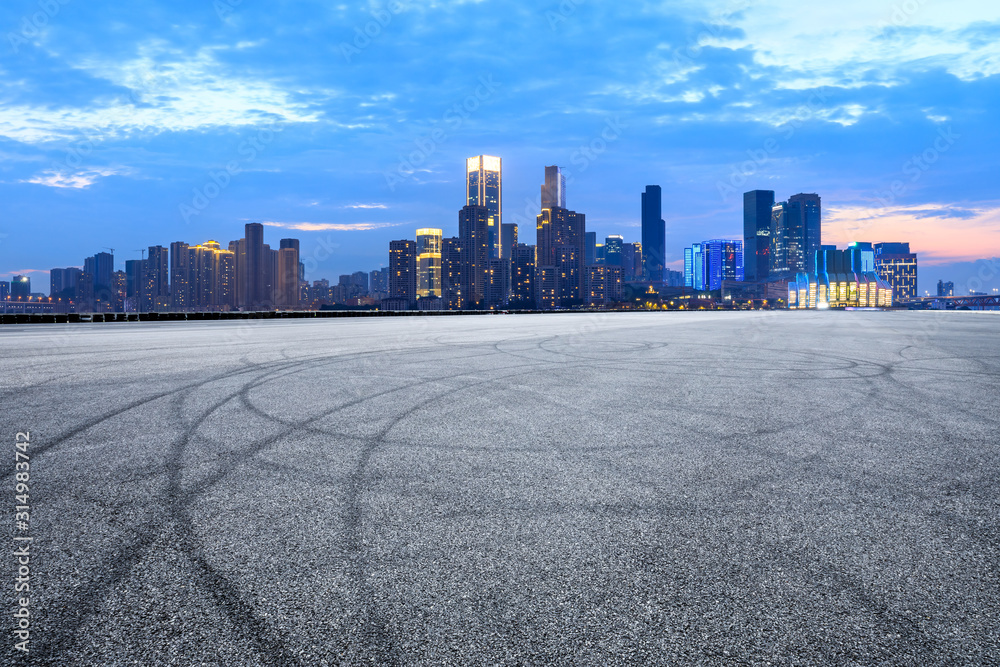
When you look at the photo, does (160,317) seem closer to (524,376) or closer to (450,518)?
(524,376)

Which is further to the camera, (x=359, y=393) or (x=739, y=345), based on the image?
(x=739, y=345)

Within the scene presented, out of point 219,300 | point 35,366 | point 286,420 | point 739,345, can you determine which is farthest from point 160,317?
point 219,300

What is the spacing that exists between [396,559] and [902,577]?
107 inches

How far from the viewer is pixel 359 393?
9500 millimetres

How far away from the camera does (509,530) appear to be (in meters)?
3.91

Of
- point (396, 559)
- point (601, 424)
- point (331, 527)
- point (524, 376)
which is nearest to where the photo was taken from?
point (396, 559)

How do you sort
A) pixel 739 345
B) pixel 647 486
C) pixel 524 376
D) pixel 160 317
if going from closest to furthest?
pixel 647 486 → pixel 524 376 → pixel 739 345 → pixel 160 317

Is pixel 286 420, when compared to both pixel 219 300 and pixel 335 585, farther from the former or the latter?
pixel 219 300

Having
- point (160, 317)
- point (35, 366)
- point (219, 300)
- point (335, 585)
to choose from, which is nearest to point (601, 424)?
point (335, 585)

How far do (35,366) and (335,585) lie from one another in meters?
13.7

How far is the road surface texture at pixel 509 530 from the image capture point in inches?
106

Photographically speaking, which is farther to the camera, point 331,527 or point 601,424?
point 601,424

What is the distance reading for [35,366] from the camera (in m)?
13.3

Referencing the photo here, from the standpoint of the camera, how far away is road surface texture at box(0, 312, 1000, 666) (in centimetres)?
270
